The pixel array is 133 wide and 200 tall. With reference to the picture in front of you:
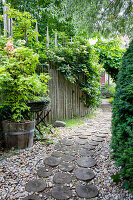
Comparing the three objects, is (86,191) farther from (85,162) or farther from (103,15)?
(103,15)

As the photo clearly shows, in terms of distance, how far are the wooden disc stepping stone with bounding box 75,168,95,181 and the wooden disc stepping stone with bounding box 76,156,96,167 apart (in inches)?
4.4

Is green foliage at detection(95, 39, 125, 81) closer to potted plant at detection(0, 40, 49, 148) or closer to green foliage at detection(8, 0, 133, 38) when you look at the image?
green foliage at detection(8, 0, 133, 38)

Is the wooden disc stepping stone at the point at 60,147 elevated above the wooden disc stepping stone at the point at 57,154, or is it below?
above

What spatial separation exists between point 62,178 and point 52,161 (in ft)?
1.28

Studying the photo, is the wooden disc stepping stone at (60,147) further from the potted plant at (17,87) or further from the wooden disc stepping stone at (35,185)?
the wooden disc stepping stone at (35,185)

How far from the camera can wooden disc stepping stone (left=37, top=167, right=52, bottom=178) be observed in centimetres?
168

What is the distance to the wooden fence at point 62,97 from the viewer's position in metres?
3.91

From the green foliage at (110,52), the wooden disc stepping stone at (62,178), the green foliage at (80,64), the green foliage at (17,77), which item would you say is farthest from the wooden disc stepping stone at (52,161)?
the green foliage at (110,52)

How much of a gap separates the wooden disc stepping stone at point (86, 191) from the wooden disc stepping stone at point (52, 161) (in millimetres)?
505

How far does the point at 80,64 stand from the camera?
4406mm

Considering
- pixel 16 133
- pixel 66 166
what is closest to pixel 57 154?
pixel 66 166

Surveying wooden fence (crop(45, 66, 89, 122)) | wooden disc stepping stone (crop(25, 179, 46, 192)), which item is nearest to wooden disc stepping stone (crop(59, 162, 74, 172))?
wooden disc stepping stone (crop(25, 179, 46, 192))

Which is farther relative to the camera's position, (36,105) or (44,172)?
(36,105)

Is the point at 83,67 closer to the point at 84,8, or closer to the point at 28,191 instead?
the point at 84,8
